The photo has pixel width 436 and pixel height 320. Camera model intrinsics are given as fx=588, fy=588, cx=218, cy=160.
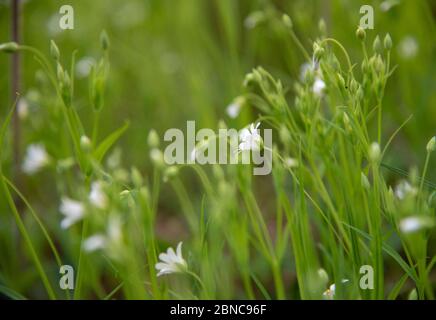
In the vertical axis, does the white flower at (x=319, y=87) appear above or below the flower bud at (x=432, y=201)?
above

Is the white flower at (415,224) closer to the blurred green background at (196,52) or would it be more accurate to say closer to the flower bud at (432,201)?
the flower bud at (432,201)

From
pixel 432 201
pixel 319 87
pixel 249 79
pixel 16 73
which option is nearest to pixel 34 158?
pixel 16 73

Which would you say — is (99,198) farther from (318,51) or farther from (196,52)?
(196,52)

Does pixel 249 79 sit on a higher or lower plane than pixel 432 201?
higher

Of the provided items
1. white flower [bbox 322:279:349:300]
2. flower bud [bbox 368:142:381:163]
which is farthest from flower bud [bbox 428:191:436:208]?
white flower [bbox 322:279:349:300]

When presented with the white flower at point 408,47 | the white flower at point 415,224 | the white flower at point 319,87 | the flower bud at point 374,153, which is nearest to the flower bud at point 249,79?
the white flower at point 319,87
